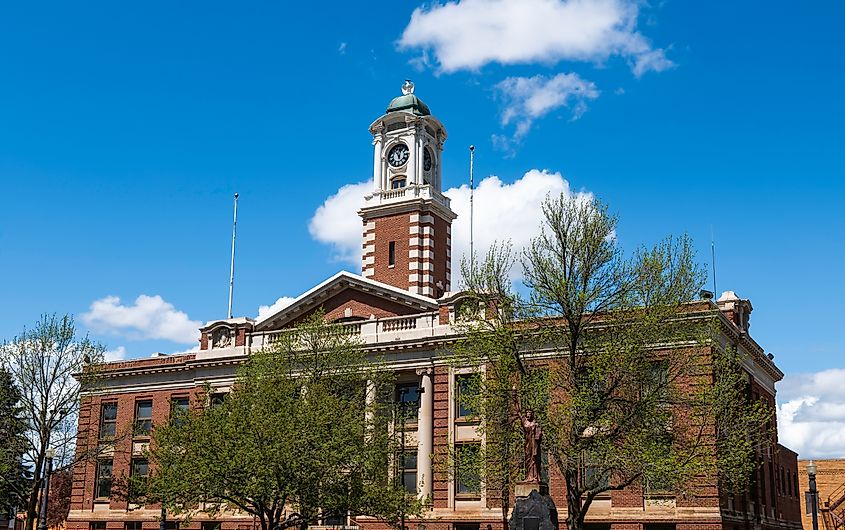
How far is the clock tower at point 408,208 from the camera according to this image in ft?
194

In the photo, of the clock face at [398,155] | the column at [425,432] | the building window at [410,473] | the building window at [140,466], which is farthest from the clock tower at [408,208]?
the building window at [140,466]

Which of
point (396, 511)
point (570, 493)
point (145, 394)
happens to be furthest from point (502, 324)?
point (145, 394)

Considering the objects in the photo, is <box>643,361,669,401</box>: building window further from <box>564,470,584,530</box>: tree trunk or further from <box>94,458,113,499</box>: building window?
<box>94,458,113,499</box>: building window

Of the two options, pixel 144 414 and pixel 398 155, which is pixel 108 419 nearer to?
pixel 144 414

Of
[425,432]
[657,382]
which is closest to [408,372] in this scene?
[425,432]

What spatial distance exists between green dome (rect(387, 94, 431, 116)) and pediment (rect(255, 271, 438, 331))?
13932 millimetres

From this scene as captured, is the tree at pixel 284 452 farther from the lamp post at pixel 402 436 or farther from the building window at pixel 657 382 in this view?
the building window at pixel 657 382

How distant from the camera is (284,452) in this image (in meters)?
38.7

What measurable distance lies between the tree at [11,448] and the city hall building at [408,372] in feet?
12.2

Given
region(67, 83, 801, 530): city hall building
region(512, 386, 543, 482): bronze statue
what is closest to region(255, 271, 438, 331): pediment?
region(67, 83, 801, 530): city hall building

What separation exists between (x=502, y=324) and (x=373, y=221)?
2386cm

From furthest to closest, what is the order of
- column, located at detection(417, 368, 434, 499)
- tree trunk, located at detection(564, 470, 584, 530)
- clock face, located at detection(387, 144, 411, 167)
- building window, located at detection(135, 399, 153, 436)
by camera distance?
clock face, located at detection(387, 144, 411, 167), building window, located at detection(135, 399, 153, 436), column, located at detection(417, 368, 434, 499), tree trunk, located at detection(564, 470, 584, 530)

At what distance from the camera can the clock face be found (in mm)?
61562

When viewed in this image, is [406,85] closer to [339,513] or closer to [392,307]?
[392,307]
